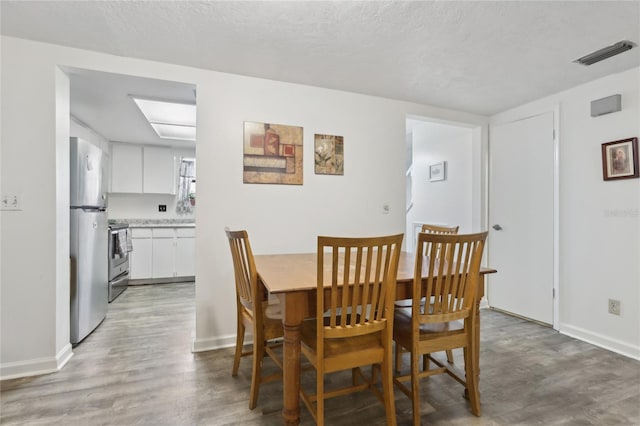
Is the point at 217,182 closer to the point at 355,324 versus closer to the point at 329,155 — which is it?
the point at 329,155

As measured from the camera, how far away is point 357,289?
140 centimetres

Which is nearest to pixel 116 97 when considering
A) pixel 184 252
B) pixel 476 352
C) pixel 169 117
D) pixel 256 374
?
pixel 169 117

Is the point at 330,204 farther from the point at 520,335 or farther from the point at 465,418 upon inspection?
the point at 520,335

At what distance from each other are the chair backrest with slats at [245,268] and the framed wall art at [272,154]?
980 mm

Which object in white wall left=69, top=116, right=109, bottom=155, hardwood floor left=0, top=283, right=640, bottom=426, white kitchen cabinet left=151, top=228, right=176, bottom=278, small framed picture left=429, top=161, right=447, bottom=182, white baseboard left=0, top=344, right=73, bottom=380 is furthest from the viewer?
white kitchen cabinet left=151, top=228, right=176, bottom=278

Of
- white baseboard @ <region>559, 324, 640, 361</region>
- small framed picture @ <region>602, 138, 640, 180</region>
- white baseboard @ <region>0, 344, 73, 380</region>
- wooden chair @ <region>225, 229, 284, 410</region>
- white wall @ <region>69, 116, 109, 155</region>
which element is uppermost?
white wall @ <region>69, 116, 109, 155</region>

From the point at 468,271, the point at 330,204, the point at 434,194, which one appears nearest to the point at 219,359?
the point at 330,204

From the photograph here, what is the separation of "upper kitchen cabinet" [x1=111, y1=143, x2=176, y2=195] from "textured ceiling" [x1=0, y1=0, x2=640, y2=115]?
2.95 metres

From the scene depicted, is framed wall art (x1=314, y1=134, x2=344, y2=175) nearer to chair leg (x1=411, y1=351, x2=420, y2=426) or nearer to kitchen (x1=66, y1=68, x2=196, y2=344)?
kitchen (x1=66, y1=68, x2=196, y2=344)

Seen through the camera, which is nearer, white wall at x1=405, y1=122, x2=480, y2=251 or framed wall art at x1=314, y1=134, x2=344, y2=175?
framed wall art at x1=314, y1=134, x2=344, y2=175

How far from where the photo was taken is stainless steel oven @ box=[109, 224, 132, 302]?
3672 millimetres

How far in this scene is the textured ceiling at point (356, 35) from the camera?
1.72 m

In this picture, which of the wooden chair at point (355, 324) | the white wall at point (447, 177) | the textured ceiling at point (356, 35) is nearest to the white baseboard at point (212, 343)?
the wooden chair at point (355, 324)

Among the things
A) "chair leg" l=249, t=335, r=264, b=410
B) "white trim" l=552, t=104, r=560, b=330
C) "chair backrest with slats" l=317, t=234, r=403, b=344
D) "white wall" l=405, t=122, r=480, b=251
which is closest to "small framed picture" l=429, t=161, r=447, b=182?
"white wall" l=405, t=122, r=480, b=251
